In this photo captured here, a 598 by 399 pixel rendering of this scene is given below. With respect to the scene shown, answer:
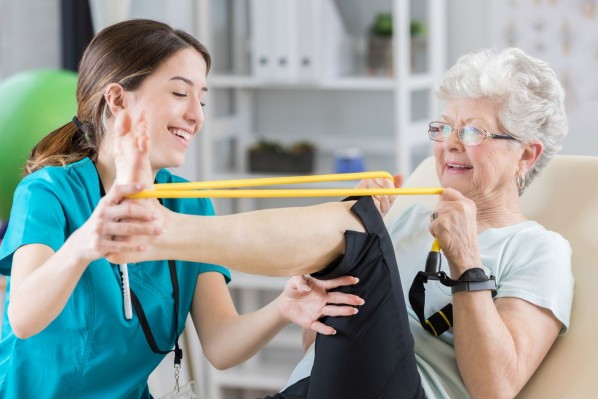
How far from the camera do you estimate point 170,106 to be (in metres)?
1.57

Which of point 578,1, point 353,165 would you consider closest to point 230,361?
point 353,165

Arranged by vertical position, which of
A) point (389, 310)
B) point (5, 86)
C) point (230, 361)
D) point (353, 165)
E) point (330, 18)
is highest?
point (330, 18)

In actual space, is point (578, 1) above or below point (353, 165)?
above

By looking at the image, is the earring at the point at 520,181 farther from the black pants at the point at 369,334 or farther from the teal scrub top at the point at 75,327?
the teal scrub top at the point at 75,327

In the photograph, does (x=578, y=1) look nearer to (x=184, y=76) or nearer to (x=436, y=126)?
(x=436, y=126)

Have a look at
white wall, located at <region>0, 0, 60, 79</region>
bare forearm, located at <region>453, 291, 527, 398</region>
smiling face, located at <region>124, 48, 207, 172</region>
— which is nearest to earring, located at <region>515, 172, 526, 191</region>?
bare forearm, located at <region>453, 291, 527, 398</region>

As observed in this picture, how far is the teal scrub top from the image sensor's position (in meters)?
1.54

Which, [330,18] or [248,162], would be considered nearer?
[330,18]

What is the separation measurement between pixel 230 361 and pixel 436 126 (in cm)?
59

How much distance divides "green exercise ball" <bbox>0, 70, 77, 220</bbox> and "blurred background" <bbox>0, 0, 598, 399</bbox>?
1.11ft

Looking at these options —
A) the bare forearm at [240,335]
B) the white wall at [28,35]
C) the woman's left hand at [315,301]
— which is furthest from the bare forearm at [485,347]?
the white wall at [28,35]

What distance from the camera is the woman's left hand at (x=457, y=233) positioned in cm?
152

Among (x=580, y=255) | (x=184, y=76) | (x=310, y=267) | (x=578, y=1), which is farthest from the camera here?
(x=578, y=1)

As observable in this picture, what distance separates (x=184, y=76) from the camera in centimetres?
160
